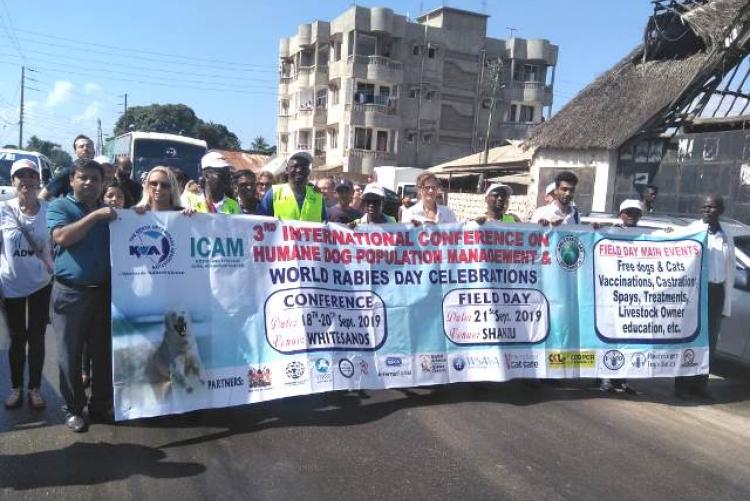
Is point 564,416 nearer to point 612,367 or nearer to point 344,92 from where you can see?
point 612,367

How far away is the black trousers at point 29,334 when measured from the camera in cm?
480

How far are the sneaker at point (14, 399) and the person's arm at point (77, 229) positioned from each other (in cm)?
135

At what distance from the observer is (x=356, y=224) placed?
5301mm

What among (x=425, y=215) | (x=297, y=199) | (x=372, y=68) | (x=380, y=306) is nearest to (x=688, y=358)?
(x=425, y=215)

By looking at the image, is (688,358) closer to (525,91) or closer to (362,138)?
(362,138)

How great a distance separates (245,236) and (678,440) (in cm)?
366

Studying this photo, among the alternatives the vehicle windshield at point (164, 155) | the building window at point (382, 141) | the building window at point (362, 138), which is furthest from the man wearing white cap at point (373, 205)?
the building window at point (382, 141)

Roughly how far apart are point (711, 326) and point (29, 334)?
601cm

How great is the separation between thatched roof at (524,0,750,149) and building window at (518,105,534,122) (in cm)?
3514

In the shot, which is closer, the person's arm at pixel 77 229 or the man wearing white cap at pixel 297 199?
the person's arm at pixel 77 229

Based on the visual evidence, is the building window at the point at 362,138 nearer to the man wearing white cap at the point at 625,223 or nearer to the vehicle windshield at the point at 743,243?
the vehicle windshield at the point at 743,243

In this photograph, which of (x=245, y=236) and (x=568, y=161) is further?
(x=568, y=161)

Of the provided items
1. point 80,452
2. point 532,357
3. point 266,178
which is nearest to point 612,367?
point 532,357

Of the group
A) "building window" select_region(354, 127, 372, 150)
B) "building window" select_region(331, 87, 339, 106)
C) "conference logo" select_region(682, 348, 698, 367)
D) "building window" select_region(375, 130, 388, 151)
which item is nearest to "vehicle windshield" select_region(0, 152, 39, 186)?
"conference logo" select_region(682, 348, 698, 367)
